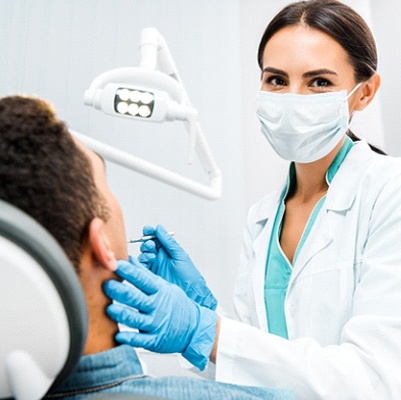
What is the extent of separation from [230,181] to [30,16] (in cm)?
117

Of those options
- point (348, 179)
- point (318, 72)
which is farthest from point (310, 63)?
point (348, 179)

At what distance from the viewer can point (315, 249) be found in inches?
54.3

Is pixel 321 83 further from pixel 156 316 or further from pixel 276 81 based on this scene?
pixel 156 316

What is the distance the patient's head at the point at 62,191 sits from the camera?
0.64 meters

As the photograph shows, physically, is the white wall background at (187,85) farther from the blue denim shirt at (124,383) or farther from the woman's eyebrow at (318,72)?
the blue denim shirt at (124,383)

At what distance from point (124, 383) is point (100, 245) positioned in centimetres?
22

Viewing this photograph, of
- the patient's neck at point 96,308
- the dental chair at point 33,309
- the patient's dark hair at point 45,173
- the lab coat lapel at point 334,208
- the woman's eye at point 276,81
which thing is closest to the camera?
the dental chair at point 33,309

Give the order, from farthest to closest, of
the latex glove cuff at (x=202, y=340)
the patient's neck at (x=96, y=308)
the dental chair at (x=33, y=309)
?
the latex glove cuff at (x=202, y=340) → the patient's neck at (x=96, y=308) → the dental chair at (x=33, y=309)

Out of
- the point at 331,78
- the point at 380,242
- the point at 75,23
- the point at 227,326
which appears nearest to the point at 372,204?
the point at 380,242

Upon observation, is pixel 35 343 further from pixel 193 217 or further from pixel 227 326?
pixel 193 217

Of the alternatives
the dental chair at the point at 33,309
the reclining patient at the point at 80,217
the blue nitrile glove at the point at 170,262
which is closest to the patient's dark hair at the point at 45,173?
the reclining patient at the point at 80,217

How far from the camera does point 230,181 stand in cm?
231

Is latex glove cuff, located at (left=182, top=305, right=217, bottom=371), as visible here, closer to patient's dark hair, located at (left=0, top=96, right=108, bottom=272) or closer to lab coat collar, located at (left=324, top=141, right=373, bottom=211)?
patient's dark hair, located at (left=0, top=96, right=108, bottom=272)

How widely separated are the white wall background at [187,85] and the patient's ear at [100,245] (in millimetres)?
909
